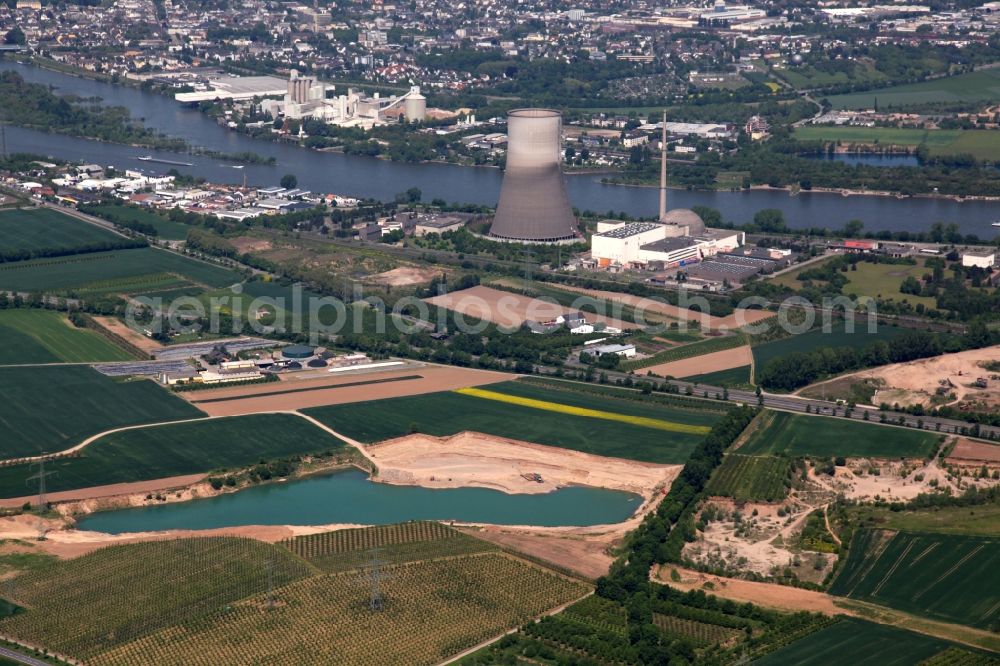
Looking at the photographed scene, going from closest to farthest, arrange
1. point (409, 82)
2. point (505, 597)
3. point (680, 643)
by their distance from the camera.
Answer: point (680, 643) → point (505, 597) → point (409, 82)

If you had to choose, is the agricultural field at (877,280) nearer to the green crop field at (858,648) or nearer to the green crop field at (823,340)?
the green crop field at (823,340)

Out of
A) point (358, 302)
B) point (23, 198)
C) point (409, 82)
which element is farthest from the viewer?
point (409, 82)

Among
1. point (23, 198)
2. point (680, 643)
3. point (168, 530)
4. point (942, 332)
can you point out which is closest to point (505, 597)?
point (680, 643)

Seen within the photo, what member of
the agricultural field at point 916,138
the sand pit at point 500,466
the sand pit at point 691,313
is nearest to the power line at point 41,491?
the sand pit at point 500,466

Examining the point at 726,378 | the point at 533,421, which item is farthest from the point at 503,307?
the point at 533,421

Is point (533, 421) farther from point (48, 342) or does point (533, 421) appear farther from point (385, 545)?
point (48, 342)

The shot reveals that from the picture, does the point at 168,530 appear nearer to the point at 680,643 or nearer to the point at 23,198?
the point at 680,643

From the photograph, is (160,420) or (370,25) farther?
(370,25)
